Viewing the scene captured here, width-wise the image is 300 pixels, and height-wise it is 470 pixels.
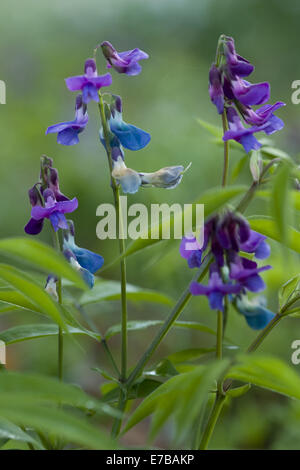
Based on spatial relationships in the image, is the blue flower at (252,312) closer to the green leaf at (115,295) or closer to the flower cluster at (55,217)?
the flower cluster at (55,217)

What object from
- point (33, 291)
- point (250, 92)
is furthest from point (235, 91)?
point (33, 291)

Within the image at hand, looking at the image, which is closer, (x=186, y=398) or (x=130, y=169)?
(x=186, y=398)

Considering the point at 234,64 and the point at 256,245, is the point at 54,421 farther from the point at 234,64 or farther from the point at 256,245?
the point at 234,64

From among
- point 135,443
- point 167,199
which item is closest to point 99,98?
point 135,443

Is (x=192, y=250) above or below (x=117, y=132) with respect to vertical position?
below

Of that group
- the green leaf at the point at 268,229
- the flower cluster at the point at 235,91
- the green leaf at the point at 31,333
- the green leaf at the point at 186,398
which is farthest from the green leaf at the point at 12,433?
the flower cluster at the point at 235,91

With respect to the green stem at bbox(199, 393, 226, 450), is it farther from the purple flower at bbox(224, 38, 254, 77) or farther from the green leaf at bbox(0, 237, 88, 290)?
the purple flower at bbox(224, 38, 254, 77)
